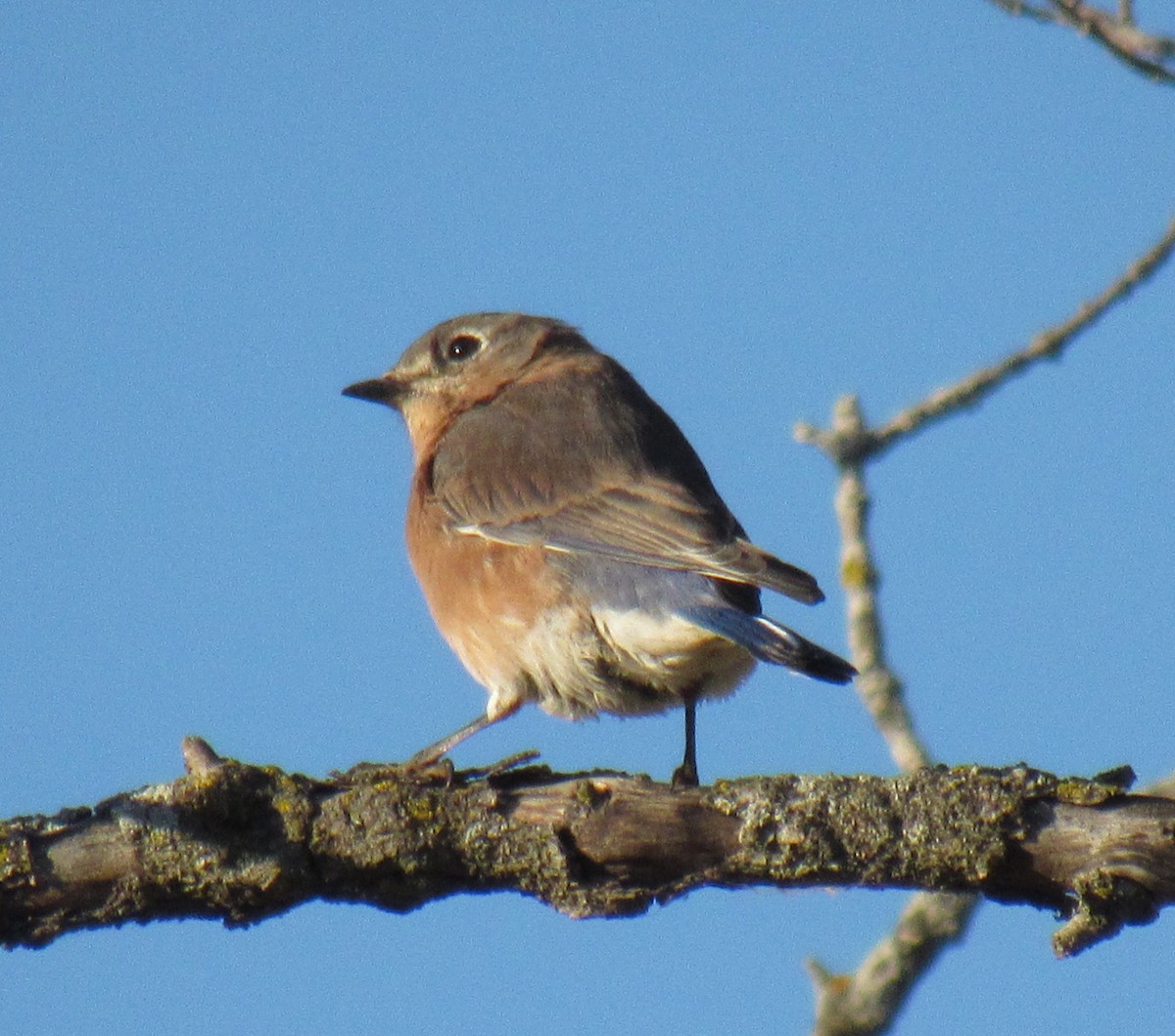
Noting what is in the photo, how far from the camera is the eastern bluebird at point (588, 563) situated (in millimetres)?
6180

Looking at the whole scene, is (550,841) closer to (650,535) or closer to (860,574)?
(650,535)

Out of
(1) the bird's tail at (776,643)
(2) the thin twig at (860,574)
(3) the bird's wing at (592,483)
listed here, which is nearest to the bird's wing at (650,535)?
(3) the bird's wing at (592,483)

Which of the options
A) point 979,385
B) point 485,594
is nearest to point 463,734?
point 485,594

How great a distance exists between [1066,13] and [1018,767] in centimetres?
289

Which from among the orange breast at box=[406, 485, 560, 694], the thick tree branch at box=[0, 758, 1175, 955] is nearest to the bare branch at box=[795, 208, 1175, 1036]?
the orange breast at box=[406, 485, 560, 694]

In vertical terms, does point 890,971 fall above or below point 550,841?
below

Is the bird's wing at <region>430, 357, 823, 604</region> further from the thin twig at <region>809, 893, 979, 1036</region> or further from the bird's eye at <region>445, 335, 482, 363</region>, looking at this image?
the thin twig at <region>809, 893, 979, 1036</region>

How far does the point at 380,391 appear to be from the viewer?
860 cm

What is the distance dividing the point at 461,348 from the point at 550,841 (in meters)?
4.30

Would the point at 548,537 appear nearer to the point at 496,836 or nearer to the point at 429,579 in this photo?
the point at 429,579

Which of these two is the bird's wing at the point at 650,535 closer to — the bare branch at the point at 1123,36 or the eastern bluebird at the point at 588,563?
the eastern bluebird at the point at 588,563

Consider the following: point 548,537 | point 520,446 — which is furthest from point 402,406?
point 548,537

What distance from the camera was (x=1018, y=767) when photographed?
4.82m

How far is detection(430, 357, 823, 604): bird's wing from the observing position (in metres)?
6.43
